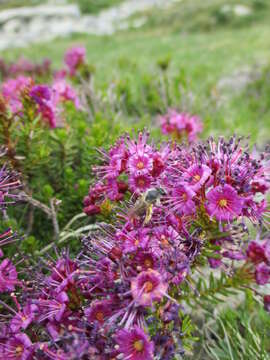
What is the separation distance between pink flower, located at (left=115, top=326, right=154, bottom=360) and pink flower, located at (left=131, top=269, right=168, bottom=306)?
0.26ft

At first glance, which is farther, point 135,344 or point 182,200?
point 182,200

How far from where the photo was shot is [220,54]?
10.2m

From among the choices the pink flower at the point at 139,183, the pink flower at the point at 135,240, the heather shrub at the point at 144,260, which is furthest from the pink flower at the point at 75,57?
the pink flower at the point at 135,240

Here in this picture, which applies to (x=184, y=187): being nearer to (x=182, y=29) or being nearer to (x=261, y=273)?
(x=261, y=273)

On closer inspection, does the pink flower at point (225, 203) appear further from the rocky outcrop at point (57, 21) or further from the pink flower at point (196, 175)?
the rocky outcrop at point (57, 21)

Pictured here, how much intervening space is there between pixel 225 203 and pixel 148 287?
356mm

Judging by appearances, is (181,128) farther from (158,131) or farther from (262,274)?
(262,274)

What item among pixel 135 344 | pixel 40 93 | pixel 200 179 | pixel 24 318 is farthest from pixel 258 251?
pixel 40 93

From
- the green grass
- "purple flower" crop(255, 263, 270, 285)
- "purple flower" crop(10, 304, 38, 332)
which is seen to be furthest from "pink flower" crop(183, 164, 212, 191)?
the green grass

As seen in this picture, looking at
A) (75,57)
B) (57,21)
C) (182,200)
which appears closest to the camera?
(182,200)

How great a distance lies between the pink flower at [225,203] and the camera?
1234 millimetres

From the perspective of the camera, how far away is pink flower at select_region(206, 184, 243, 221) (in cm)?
123

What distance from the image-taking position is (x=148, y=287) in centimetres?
109

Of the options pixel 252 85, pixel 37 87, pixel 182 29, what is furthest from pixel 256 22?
pixel 37 87
